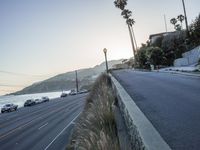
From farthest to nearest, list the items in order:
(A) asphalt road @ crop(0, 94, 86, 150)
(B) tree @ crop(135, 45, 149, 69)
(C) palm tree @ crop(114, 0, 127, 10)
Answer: (C) palm tree @ crop(114, 0, 127, 10), (B) tree @ crop(135, 45, 149, 69), (A) asphalt road @ crop(0, 94, 86, 150)

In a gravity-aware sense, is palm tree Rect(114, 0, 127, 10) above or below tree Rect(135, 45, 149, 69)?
above

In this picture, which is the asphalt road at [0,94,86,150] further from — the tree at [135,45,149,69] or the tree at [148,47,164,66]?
the tree at [135,45,149,69]

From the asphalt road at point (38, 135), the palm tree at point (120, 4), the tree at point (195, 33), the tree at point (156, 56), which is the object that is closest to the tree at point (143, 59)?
the tree at point (156, 56)

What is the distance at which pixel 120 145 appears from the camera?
6.11 meters

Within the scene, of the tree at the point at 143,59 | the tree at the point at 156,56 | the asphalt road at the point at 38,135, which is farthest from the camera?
the tree at the point at 143,59

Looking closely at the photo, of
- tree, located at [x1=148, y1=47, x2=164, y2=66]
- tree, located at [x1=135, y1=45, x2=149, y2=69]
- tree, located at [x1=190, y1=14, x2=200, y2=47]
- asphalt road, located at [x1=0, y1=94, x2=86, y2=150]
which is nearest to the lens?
asphalt road, located at [x1=0, y1=94, x2=86, y2=150]

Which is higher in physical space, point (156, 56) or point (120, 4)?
point (120, 4)

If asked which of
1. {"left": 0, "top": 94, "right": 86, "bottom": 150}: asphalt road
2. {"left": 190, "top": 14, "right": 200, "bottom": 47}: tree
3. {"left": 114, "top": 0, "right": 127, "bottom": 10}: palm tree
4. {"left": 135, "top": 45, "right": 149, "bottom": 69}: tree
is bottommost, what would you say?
{"left": 0, "top": 94, "right": 86, "bottom": 150}: asphalt road

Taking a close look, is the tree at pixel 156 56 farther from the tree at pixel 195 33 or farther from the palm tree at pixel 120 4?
the palm tree at pixel 120 4

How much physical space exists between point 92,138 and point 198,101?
5205 mm

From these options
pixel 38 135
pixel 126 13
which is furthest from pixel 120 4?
pixel 38 135

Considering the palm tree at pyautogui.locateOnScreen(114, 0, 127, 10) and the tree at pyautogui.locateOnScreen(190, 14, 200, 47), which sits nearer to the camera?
the tree at pyautogui.locateOnScreen(190, 14, 200, 47)

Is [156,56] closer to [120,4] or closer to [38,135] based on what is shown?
[120,4]

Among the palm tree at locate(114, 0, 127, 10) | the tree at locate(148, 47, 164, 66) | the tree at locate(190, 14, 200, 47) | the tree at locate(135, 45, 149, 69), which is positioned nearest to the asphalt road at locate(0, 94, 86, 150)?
the tree at locate(148, 47, 164, 66)
